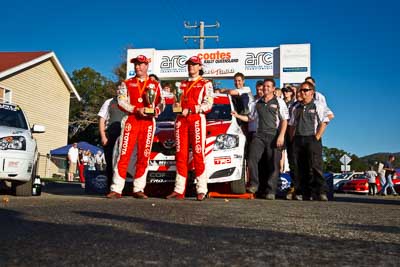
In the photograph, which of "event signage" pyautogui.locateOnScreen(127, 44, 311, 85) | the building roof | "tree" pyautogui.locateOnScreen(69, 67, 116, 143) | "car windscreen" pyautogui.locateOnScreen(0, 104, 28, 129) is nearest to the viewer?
"car windscreen" pyautogui.locateOnScreen(0, 104, 28, 129)

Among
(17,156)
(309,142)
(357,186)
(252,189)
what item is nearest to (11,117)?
(17,156)

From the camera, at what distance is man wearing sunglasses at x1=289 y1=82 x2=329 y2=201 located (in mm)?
7966

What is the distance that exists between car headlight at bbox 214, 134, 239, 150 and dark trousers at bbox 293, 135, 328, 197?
1.29 m

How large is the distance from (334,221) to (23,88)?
79.7 feet

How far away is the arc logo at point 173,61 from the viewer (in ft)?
69.2

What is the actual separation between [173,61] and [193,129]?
14519mm

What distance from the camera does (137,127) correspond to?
7.12 meters

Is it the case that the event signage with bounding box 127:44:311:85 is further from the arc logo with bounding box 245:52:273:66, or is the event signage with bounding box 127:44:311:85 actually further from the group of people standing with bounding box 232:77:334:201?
the group of people standing with bounding box 232:77:334:201

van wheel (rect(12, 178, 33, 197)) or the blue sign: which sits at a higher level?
the blue sign

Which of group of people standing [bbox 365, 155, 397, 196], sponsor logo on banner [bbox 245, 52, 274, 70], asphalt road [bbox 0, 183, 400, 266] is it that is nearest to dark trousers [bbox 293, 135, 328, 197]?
asphalt road [bbox 0, 183, 400, 266]

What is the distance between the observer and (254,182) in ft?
25.7

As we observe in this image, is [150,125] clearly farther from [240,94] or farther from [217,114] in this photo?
[240,94]

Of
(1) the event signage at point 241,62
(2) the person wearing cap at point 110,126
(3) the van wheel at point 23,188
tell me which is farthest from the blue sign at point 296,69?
(3) the van wheel at point 23,188

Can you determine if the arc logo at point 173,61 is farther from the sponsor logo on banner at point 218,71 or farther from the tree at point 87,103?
the tree at point 87,103
